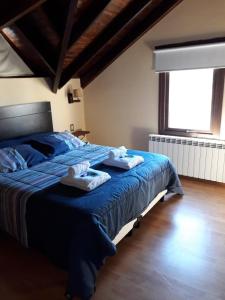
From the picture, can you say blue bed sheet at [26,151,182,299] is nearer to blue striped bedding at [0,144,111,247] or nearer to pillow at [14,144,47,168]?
blue striped bedding at [0,144,111,247]

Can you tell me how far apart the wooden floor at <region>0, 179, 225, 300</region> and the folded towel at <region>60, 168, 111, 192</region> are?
0.68m

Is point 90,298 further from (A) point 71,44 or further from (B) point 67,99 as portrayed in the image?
(B) point 67,99

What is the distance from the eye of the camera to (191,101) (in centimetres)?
389

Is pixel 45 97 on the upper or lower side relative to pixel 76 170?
upper

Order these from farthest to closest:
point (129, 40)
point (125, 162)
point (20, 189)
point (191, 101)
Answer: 1. point (129, 40)
2. point (191, 101)
3. point (125, 162)
4. point (20, 189)

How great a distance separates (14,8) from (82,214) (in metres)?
1.99

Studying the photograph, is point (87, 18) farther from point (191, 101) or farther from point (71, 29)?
point (191, 101)

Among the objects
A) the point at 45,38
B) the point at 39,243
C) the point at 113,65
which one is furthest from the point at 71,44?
the point at 39,243

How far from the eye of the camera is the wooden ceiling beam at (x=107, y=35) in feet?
11.0

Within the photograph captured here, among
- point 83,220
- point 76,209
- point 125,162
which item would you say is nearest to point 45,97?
point 125,162

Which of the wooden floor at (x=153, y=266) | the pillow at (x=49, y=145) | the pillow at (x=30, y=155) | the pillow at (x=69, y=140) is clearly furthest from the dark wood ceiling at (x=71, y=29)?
the wooden floor at (x=153, y=266)

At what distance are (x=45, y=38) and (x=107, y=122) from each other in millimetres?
1859

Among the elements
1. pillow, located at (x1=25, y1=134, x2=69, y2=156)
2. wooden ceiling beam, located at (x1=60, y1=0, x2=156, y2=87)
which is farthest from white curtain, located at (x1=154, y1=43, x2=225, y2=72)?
pillow, located at (x1=25, y1=134, x2=69, y2=156)

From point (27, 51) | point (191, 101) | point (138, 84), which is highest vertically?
point (27, 51)
